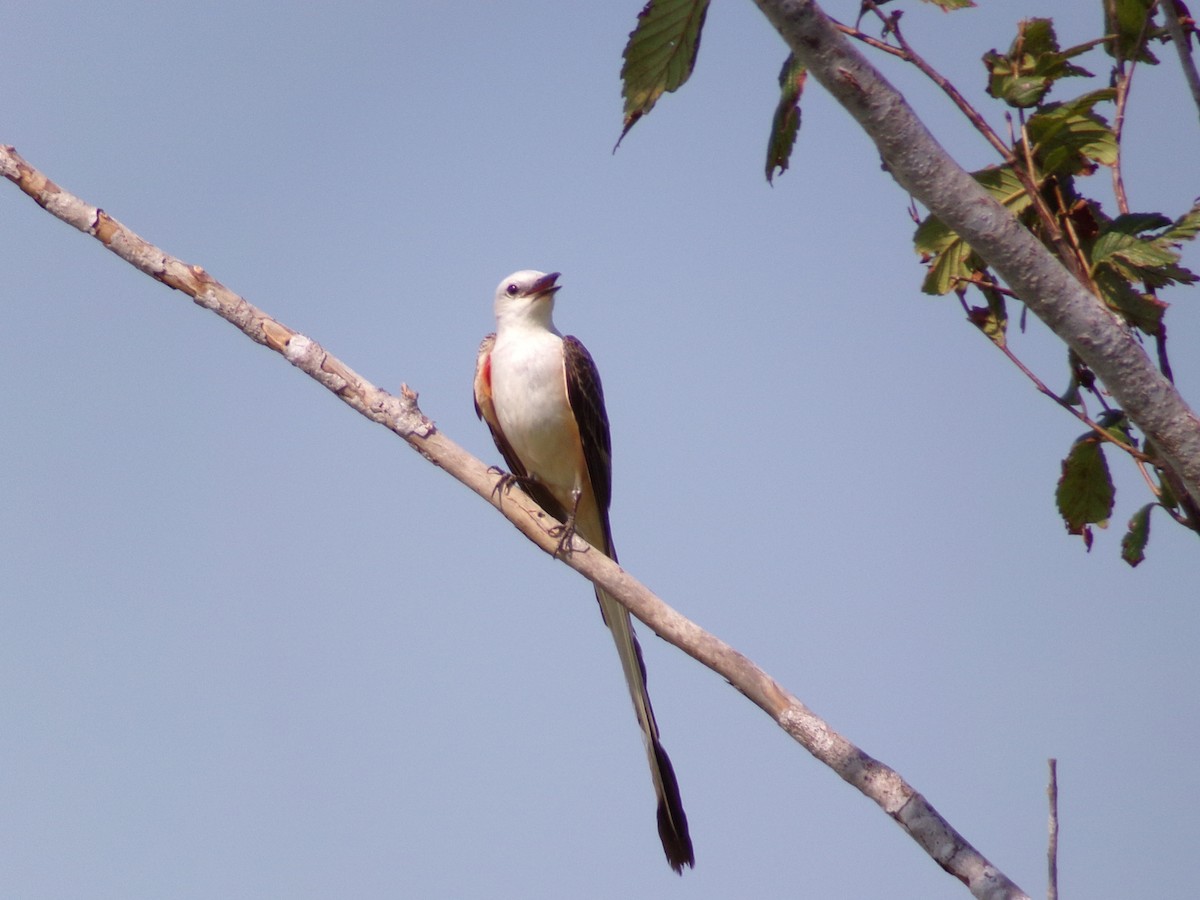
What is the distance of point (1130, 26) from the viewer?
363cm

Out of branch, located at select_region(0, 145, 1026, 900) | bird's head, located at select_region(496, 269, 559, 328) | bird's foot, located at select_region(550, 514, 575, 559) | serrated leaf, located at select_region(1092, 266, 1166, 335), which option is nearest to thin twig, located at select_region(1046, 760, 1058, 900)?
branch, located at select_region(0, 145, 1026, 900)

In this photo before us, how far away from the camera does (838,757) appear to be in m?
3.50

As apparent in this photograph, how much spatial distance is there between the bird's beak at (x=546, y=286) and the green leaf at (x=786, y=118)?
3701 mm

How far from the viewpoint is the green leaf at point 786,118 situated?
10.5 ft

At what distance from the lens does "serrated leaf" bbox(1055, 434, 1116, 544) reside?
12.1 ft

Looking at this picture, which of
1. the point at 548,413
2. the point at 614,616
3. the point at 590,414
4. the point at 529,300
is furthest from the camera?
the point at 529,300

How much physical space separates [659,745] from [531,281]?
9.76ft

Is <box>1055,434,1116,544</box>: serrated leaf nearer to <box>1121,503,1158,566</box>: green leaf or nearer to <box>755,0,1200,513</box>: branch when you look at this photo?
<box>1121,503,1158,566</box>: green leaf

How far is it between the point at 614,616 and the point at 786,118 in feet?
11.0

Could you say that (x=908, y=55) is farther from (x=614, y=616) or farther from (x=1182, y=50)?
(x=614, y=616)

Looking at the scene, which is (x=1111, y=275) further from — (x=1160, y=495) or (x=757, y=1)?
(x=757, y=1)

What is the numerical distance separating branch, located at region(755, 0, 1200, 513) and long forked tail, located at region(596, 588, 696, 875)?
2.87 metres

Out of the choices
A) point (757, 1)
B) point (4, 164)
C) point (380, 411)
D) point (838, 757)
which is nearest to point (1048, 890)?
point (838, 757)

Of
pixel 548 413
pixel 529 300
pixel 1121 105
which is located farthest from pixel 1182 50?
pixel 529 300
